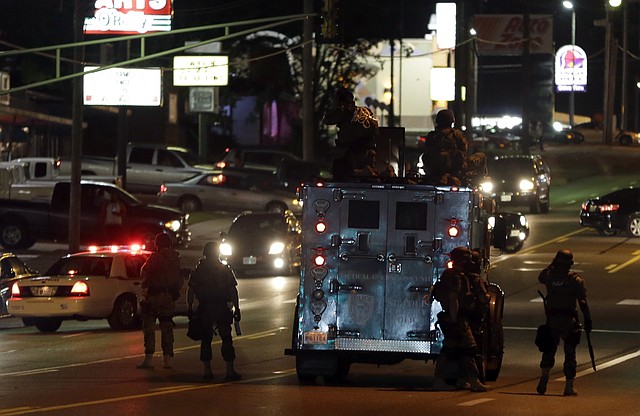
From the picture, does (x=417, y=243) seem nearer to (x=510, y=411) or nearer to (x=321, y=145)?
(x=510, y=411)

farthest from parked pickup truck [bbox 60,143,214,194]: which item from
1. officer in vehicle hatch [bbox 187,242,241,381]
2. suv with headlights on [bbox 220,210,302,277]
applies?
officer in vehicle hatch [bbox 187,242,241,381]

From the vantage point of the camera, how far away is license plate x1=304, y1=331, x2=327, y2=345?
49.9ft

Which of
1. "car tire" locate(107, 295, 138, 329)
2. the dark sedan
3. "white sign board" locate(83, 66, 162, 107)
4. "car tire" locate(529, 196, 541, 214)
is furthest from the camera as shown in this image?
"white sign board" locate(83, 66, 162, 107)

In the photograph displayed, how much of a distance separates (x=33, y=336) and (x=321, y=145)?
50854 mm

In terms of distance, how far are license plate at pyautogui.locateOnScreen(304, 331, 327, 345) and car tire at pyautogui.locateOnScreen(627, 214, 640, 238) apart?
24.9 meters

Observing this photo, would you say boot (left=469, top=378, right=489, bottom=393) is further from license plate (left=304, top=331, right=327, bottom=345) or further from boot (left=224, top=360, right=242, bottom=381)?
boot (left=224, top=360, right=242, bottom=381)

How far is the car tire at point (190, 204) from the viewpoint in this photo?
46503 mm

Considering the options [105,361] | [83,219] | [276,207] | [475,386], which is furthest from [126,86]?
[475,386]

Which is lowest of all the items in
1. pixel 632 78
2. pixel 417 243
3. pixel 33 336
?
pixel 33 336

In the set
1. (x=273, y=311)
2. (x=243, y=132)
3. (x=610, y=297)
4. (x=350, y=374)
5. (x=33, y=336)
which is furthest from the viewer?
(x=243, y=132)

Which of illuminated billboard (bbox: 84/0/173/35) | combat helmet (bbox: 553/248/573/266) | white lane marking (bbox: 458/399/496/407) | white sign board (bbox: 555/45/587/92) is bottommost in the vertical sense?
white lane marking (bbox: 458/399/496/407)

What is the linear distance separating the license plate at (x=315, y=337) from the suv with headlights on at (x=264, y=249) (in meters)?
17.2

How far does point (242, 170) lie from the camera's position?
50406 millimetres

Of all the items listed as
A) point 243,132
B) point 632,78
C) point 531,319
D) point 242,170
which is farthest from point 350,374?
point 632,78
